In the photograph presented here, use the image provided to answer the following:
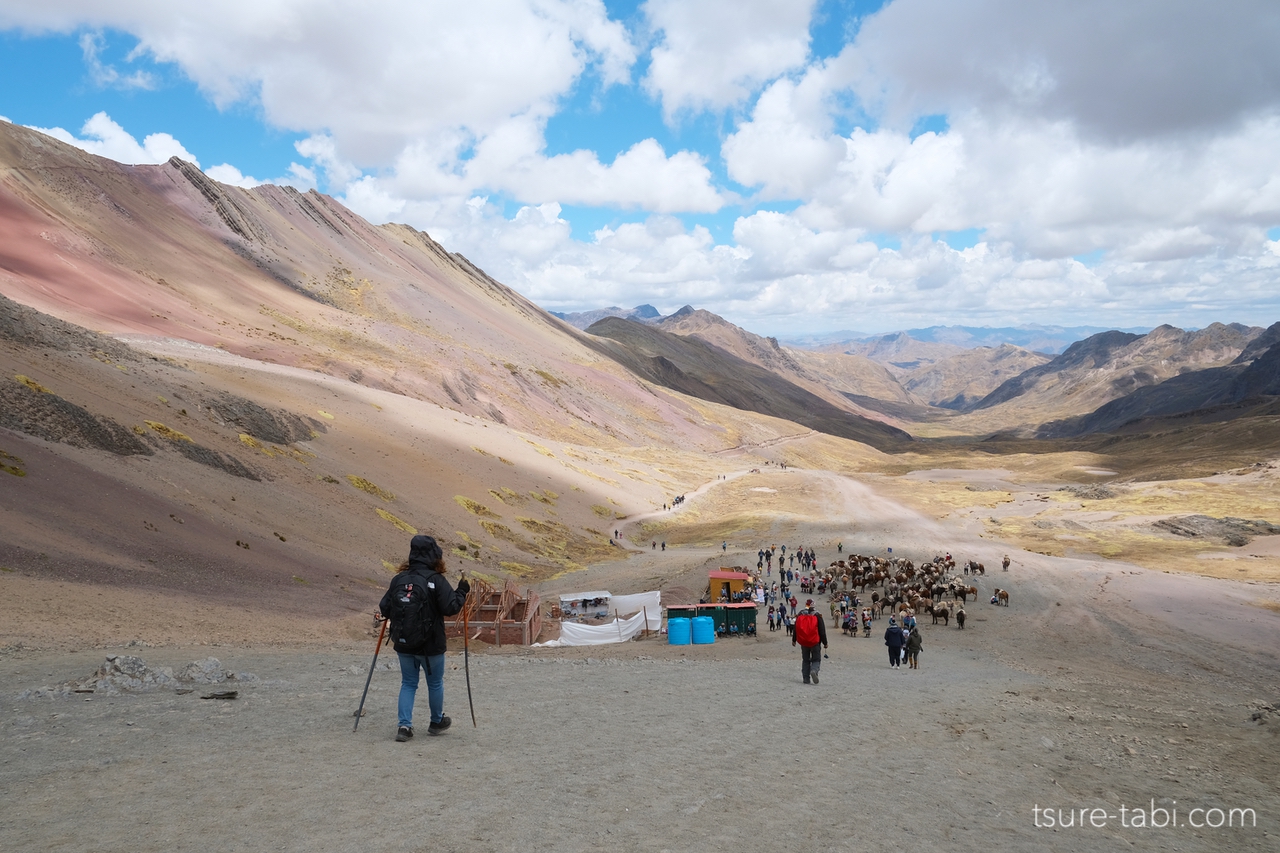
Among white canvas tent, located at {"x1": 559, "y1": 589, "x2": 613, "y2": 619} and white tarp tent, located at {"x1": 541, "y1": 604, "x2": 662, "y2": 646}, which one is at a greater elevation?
white canvas tent, located at {"x1": 559, "y1": 589, "x2": 613, "y2": 619}

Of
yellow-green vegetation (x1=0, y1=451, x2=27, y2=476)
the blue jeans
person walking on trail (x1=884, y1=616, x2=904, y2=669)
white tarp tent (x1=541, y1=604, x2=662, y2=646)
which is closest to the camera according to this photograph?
the blue jeans

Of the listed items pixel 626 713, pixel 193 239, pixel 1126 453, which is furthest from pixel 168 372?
pixel 1126 453

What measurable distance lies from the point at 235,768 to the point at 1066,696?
15980 millimetres

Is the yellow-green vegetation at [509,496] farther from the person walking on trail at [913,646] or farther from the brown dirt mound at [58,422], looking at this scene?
the person walking on trail at [913,646]

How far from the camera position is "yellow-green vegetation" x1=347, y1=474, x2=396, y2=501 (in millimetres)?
46875

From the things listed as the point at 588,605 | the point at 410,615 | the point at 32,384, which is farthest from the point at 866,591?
the point at 32,384

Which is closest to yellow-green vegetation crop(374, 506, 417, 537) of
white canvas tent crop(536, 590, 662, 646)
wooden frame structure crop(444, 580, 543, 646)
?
wooden frame structure crop(444, 580, 543, 646)

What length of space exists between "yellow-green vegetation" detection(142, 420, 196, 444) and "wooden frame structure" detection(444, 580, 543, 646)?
2002 centimetres

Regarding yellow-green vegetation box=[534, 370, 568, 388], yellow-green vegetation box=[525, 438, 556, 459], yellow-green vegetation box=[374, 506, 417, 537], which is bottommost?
yellow-green vegetation box=[374, 506, 417, 537]

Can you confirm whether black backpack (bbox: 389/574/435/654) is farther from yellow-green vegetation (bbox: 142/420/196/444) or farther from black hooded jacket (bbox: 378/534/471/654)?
yellow-green vegetation (bbox: 142/420/196/444)

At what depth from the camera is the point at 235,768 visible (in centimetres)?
845

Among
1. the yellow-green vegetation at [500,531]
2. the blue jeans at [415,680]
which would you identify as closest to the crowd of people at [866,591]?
the yellow-green vegetation at [500,531]

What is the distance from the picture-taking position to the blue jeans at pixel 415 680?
9.70m

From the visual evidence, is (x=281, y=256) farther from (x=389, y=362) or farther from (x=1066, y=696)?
(x=1066, y=696)
